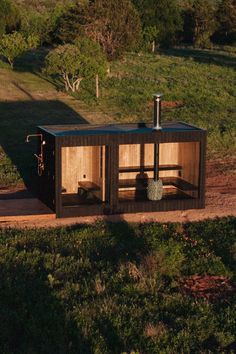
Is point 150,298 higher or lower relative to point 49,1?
lower

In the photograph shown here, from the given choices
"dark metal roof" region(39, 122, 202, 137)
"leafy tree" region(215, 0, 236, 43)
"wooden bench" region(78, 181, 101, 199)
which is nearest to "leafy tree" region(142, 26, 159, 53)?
"leafy tree" region(215, 0, 236, 43)

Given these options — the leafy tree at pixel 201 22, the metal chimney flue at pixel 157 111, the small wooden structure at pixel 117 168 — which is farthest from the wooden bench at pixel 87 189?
the leafy tree at pixel 201 22

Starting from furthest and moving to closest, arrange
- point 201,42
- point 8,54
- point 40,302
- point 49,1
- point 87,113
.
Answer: point 49,1, point 201,42, point 8,54, point 87,113, point 40,302

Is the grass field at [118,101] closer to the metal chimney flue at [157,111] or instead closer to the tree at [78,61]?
the tree at [78,61]

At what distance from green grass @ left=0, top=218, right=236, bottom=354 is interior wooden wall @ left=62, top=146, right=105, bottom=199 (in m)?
2.78

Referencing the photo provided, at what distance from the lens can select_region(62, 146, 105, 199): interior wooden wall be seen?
18.3 m

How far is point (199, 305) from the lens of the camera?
429 inches

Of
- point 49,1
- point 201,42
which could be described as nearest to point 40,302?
point 201,42

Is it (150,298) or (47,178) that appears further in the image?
(47,178)

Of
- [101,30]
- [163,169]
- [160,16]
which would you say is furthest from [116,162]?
[160,16]

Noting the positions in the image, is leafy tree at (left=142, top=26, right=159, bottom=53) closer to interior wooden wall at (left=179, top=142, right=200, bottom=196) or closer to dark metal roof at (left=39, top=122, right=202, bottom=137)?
interior wooden wall at (left=179, top=142, right=200, bottom=196)

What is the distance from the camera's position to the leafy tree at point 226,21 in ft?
288

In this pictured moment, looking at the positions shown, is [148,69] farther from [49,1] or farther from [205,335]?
[49,1]

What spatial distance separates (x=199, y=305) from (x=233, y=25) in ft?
271
